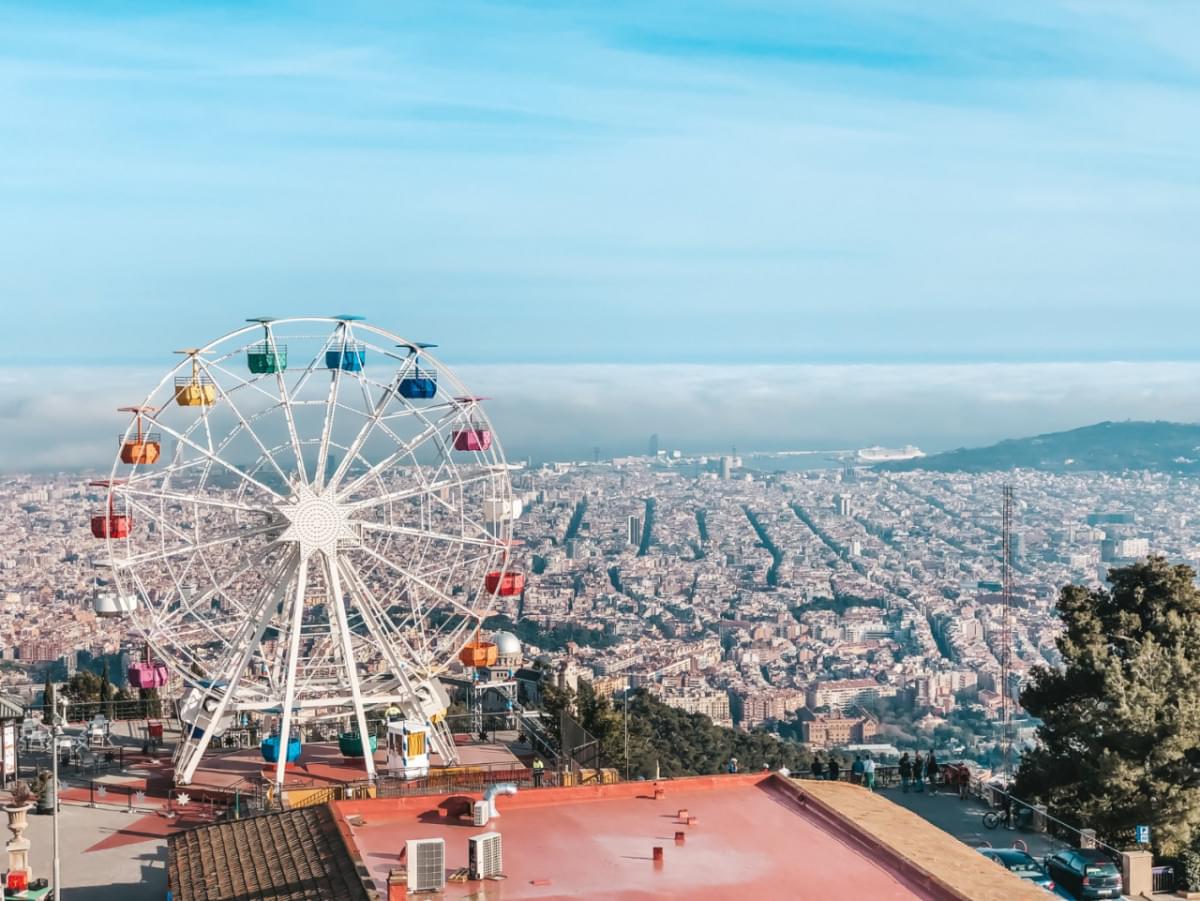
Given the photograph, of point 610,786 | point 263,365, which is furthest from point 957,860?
point 263,365

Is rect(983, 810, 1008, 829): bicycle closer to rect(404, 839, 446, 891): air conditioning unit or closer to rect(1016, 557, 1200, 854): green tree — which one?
rect(1016, 557, 1200, 854): green tree

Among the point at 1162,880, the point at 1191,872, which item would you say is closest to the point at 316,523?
the point at 1162,880

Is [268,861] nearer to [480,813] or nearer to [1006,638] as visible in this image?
[480,813]

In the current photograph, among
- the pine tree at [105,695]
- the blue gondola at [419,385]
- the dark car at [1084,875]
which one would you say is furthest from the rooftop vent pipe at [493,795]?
the pine tree at [105,695]

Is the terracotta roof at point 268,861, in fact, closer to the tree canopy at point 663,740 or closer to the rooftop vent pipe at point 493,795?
the rooftop vent pipe at point 493,795

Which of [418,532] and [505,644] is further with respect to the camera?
[505,644]

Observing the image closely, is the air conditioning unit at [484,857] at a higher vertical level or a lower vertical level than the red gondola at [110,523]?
lower

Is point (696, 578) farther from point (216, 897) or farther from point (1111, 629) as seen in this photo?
point (216, 897)
